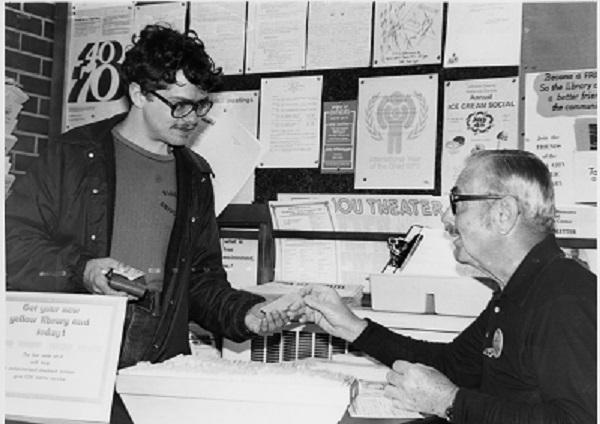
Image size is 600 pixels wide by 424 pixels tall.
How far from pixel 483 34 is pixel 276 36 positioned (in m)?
0.84

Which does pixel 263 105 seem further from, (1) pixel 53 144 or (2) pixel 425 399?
(2) pixel 425 399

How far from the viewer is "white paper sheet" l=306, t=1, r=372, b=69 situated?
3.07 metres

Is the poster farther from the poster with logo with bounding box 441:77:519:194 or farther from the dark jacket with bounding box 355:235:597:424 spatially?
the dark jacket with bounding box 355:235:597:424

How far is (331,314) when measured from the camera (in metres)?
2.27

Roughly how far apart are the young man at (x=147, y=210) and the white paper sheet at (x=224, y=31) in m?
0.74

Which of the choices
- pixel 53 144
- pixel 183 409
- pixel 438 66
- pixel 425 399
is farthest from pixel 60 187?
pixel 438 66

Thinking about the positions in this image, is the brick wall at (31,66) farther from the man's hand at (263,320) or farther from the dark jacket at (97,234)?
the man's hand at (263,320)

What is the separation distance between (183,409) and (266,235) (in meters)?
1.64

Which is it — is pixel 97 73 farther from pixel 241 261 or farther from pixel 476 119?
pixel 476 119

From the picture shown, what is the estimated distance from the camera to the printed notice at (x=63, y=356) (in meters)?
1.51

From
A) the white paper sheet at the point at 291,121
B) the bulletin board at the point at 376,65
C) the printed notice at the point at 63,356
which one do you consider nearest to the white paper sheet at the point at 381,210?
the bulletin board at the point at 376,65

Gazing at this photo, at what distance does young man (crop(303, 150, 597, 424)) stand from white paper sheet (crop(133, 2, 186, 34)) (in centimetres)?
184

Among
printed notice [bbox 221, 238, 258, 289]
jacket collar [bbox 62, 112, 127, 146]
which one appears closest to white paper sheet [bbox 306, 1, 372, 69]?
printed notice [bbox 221, 238, 258, 289]

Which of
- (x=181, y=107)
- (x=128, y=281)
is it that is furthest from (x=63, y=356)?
(x=181, y=107)
